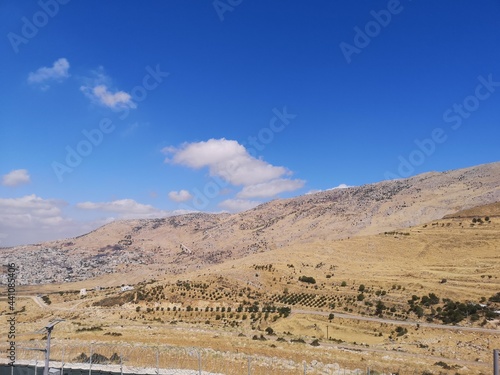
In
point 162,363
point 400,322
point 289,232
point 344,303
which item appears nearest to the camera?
point 162,363

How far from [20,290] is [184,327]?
88.5 meters

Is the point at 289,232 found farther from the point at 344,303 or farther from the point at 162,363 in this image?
the point at 162,363

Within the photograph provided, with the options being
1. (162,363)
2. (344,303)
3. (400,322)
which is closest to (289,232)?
(344,303)

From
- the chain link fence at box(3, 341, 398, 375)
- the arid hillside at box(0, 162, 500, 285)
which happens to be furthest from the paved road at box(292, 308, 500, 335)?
the arid hillside at box(0, 162, 500, 285)

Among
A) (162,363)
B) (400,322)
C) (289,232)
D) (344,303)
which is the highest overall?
(289,232)

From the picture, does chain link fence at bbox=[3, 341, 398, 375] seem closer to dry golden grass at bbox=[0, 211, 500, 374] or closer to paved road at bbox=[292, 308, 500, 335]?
dry golden grass at bbox=[0, 211, 500, 374]

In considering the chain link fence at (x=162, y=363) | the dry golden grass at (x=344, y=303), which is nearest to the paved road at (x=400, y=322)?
the dry golden grass at (x=344, y=303)

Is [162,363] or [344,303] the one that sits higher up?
[162,363]

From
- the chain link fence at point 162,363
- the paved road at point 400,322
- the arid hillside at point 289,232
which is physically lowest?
the paved road at point 400,322

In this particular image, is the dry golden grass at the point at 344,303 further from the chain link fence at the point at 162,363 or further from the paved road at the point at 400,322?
the chain link fence at the point at 162,363

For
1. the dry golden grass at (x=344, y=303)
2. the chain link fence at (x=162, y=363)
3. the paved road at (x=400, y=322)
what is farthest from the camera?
the paved road at (x=400, y=322)

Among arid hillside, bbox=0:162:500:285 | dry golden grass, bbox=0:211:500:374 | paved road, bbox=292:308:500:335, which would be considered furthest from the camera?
arid hillside, bbox=0:162:500:285

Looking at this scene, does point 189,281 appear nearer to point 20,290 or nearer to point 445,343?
point 445,343

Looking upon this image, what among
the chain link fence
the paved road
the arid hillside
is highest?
the arid hillside
